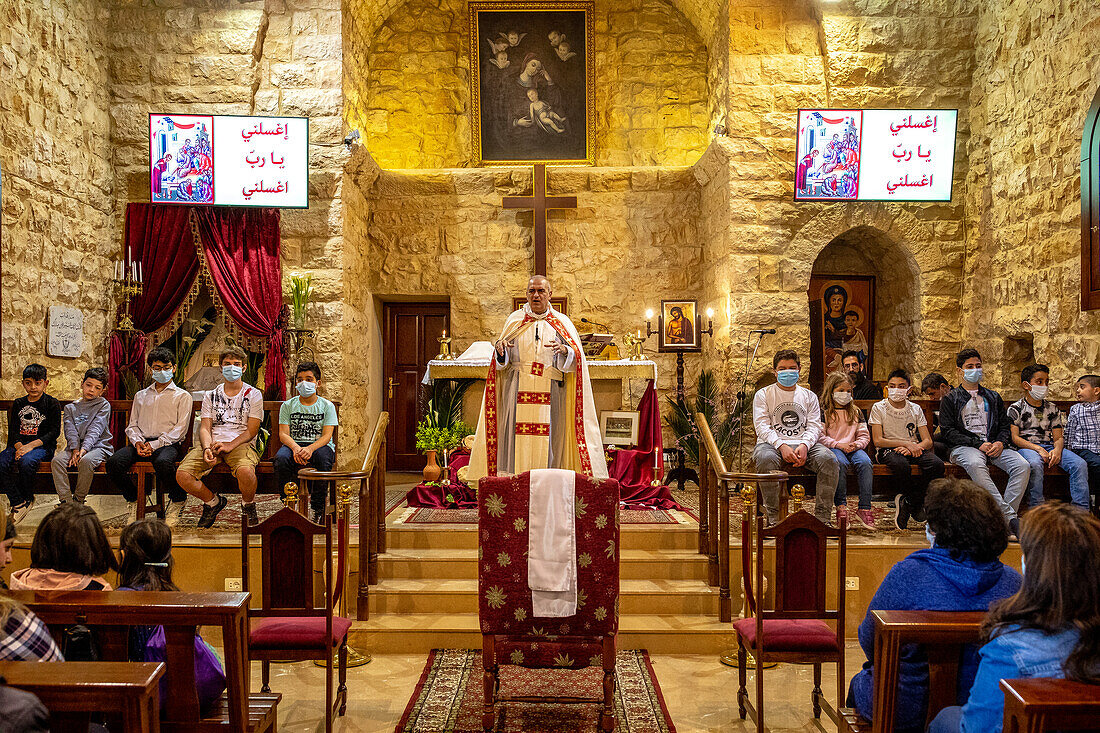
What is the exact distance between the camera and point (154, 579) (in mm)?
2662

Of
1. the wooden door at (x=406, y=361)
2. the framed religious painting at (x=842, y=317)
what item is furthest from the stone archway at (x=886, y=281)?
the wooden door at (x=406, y=361)

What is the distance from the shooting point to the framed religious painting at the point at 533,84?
31.1 ft

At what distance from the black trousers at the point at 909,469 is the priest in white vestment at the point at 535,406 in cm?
202

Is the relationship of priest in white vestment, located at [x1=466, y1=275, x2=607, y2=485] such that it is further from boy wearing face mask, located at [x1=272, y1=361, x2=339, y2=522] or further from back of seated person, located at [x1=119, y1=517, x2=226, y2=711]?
back of seated person, located at [x1=119, y1=517, x2=226, y2=711]

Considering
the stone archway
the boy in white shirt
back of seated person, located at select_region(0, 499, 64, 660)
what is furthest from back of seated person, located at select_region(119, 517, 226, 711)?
the stone archway

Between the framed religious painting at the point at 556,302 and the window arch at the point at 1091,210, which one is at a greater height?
the window arch at the point at 1091,210

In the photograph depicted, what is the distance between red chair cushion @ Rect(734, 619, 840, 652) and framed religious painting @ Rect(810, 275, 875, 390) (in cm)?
600

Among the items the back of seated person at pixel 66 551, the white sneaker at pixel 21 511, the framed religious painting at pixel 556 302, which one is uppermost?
the framed religious painting at pixel 556 302

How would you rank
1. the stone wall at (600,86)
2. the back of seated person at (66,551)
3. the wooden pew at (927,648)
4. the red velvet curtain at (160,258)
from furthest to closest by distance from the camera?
the stone wall at (600,86) → the red velvet curtain at (160,258) → the back of seated person at (66,551) → the wooden pew at (927,648)

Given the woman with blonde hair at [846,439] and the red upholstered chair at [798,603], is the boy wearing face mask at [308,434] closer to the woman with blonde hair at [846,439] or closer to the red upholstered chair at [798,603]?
the red upholstered chair at [798,603]

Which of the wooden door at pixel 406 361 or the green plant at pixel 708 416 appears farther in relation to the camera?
the wooden door at pixel 406 361

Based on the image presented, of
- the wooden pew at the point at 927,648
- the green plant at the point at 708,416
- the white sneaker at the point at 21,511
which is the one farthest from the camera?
the green plant at the point at 708,416

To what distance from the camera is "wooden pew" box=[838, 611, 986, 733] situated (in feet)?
7.50

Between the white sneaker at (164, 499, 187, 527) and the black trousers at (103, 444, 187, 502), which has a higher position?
the black trousers at (103, 444, 187, 502)
